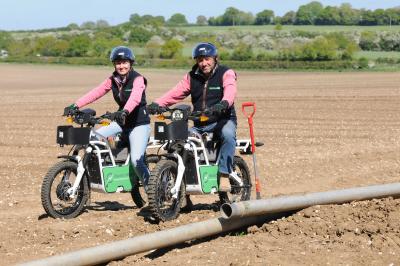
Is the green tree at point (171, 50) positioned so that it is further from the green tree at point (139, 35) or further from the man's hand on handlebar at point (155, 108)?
the man's hand on handlebar at point (155, 108)

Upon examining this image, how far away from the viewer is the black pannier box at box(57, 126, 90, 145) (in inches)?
423

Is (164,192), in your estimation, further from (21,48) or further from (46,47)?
(21,48)

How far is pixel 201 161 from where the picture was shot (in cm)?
1121

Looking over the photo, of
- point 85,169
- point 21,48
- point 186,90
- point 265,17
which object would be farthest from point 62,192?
point 265,17

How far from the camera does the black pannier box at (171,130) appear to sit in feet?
34.7

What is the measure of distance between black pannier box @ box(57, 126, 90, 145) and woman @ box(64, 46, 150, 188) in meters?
0.26

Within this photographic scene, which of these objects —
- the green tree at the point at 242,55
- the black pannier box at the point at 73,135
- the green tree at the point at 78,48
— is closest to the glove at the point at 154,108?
the black pannier box at the point at 73,135

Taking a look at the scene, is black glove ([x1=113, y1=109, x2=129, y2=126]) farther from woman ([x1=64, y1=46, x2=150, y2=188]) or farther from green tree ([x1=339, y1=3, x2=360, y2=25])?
green tree ([x1=339, y1=3, x2=360, y2=25])

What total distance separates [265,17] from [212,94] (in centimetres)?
15033

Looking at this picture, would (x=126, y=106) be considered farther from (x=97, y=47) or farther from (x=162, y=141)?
(x=97, y=47)

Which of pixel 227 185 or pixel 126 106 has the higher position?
pixel 126 106

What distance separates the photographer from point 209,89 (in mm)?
11141

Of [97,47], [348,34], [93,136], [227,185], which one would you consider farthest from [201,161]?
[348,34]

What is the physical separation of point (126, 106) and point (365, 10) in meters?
139
